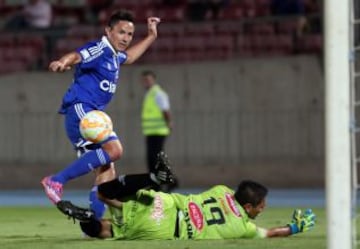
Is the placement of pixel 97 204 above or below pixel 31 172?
above

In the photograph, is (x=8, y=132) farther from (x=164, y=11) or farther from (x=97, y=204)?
(x=97, y=204)

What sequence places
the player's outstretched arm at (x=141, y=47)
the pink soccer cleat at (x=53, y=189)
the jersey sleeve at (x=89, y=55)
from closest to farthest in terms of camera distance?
the pink soccer cleat at (x=53, y=189) < the jersey sleeve at (x=89, y=55) < the player's outstretched arm at (x=141, y=47)

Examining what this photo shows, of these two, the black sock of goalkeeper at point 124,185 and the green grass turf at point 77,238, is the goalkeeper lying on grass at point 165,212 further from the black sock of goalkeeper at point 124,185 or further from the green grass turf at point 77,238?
the green grass turf at point 77,238

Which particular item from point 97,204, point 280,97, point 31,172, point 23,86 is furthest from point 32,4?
point 97,204

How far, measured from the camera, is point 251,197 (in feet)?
36.8

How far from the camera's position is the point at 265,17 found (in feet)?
78.8

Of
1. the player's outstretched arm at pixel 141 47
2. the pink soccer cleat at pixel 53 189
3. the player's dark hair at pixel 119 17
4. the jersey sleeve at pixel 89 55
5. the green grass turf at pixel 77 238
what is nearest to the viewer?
the green grass turf at pixel 77 238

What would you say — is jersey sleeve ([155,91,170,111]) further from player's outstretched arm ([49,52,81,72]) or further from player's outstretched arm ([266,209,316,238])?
player's outstretched arm ([266,209,316,238])

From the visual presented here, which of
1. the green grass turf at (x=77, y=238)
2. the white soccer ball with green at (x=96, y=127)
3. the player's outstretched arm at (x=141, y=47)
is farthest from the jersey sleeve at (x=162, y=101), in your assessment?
the white soccer ball with green at (x=96, y=127)

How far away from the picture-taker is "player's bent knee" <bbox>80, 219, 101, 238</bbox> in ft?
36.8

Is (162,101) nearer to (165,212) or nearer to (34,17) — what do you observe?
(34,17)

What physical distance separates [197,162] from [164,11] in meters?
3.32

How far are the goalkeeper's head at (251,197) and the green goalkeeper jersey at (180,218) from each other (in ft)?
0.24

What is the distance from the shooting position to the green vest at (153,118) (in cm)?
2171
